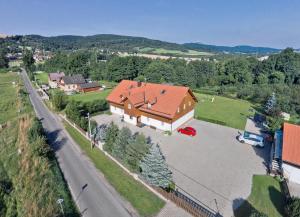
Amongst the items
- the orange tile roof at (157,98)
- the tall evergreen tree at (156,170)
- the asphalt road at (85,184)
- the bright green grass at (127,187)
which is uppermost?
the orange tile roof at (157,98)

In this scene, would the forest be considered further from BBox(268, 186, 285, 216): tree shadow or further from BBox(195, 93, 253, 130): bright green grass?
BBox(268, 186, 285, 216): tree shadow

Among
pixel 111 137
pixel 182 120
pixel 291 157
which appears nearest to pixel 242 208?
pixel 291 157

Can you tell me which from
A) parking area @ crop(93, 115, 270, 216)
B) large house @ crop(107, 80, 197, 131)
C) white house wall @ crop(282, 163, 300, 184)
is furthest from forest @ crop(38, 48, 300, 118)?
white house wall @ crop(282, 163, 300, 184)

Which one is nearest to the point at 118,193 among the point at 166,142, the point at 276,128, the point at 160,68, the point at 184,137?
the point at 166,142

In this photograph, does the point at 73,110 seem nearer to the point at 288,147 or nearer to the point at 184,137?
the point at 184,137

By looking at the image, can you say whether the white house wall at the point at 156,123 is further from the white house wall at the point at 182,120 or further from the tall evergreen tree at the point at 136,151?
the tall evergreen tree at the point at 136,151

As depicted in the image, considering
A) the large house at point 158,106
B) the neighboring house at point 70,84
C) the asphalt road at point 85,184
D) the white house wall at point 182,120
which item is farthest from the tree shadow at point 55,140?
the neighboring house at point 70,84

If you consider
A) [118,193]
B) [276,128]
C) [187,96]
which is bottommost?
[118,193]
